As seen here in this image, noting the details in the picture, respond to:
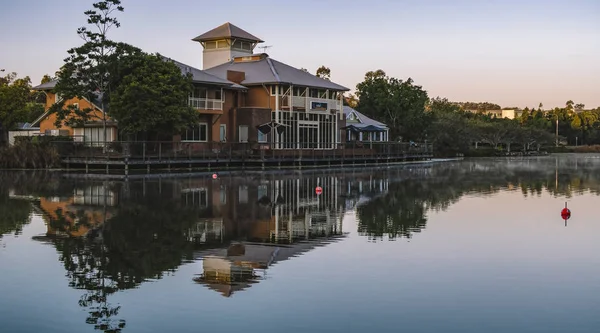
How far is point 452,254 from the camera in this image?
16.7m

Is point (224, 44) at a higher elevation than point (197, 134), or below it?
higher

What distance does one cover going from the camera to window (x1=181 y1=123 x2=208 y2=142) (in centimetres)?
5859

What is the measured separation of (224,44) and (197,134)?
16.7 m

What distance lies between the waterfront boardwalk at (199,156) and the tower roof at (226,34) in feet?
47.0

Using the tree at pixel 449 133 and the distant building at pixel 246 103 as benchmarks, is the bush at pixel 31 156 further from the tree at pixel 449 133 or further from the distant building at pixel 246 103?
the tree at pixel 449 133

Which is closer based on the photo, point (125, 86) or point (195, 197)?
point (195, 197)

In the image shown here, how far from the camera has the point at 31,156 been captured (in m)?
51.5

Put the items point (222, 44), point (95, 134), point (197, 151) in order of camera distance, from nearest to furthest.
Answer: point (197, 151)
point (95, 134)
point (222, 44)

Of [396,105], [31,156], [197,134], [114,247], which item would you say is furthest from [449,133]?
[114,247]

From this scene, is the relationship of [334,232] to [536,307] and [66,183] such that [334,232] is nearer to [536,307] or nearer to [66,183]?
[536,307]

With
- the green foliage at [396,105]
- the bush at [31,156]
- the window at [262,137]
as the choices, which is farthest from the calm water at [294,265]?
the green foliage at [396,105]

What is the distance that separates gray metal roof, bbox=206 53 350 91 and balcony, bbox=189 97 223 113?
5.12m

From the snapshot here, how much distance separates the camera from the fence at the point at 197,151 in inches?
1961

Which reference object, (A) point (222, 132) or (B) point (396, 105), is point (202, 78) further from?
(B) point (396, 105)
